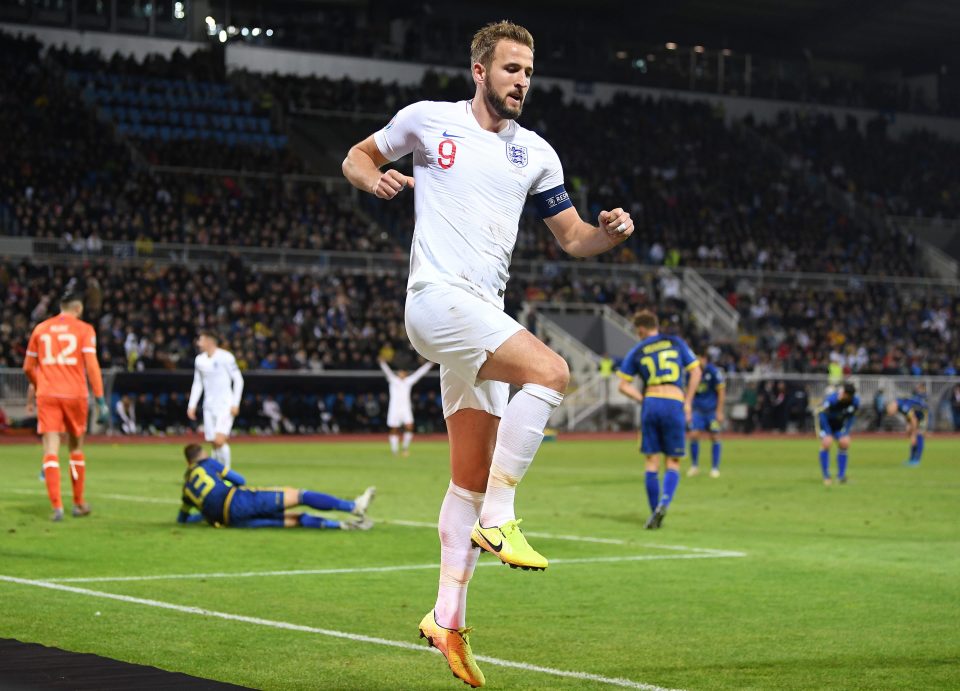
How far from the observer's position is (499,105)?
6305mm

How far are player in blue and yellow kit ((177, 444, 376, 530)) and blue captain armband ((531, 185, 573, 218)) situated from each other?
7839 millimetres

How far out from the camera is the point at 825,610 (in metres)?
9.59

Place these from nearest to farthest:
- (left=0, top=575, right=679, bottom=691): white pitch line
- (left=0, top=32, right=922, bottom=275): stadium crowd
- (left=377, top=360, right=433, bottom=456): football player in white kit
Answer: (left=0, top=575, right=679, bottom=691): white pitch line, (left=377, top=360, right=433, bottom=456): football player in white kit, (left=0, top=32, right=922, bottom=275): stadium crowd

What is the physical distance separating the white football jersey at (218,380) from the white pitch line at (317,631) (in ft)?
35.6

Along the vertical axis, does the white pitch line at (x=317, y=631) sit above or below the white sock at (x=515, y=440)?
below

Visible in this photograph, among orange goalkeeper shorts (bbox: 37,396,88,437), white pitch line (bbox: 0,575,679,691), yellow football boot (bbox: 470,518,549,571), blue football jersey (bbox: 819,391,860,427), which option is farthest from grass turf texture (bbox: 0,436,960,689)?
blue football jersey (bbox: 819,391,860,427)

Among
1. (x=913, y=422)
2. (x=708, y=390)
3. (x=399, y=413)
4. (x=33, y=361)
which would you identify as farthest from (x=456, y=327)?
(x=399, y=413)

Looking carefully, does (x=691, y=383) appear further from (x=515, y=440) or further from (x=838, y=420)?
(x=515, y=440)

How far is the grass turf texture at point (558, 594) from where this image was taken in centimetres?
742

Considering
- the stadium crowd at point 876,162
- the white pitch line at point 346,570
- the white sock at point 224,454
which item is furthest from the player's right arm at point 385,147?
the stadium crowd at point 876,162

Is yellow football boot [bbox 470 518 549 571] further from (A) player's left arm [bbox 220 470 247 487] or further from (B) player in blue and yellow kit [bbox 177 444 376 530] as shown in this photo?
(A) player's left arm [bbox 220 470 247 487]

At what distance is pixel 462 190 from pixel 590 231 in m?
→ 0.67

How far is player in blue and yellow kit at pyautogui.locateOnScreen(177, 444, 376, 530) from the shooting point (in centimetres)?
1428

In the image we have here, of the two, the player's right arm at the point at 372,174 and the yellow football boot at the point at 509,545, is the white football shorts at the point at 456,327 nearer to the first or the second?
the player's right arm at the point at 372,174
